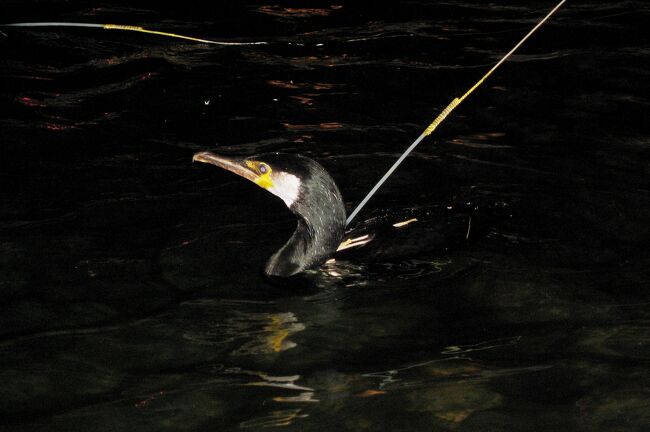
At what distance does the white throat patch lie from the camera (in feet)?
24.3

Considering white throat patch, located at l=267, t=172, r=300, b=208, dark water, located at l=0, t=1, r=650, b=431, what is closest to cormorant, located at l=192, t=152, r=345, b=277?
white throat patch, located at l=267, t=172, r=300, b=208

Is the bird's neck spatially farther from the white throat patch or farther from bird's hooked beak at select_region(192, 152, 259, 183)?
bird's hooked beak at select_region(192, 152, 259, 183)

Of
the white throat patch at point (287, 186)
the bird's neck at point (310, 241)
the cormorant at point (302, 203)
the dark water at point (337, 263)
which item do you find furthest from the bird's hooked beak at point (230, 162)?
the dark water at point (337, 263)

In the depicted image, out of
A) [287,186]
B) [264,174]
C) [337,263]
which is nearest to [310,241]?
[337,263]

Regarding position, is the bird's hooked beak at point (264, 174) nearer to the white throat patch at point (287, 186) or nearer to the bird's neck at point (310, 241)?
the white throat patch at point (287, 186)

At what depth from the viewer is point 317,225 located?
7.43 metres

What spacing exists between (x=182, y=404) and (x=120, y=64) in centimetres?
823

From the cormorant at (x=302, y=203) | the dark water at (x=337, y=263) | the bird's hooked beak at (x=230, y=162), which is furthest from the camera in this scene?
the bird's hooked beak at (x=230, y=162)

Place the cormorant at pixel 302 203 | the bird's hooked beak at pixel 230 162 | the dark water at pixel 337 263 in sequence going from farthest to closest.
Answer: the bird's hooked beak at pixel 230 162, the cormorant at pixel 302 203, the dark water at pixel 337 263

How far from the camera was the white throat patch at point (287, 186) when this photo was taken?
740 cm

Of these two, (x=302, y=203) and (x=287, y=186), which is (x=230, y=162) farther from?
(x=302, y=203)

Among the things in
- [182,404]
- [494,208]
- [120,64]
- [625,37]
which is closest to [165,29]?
[120,64]

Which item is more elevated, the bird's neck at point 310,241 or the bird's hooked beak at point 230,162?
the bird's hooked beak at point 230,162

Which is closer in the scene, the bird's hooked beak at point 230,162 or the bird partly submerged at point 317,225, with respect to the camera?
the bird partly submerged at point 317,225
